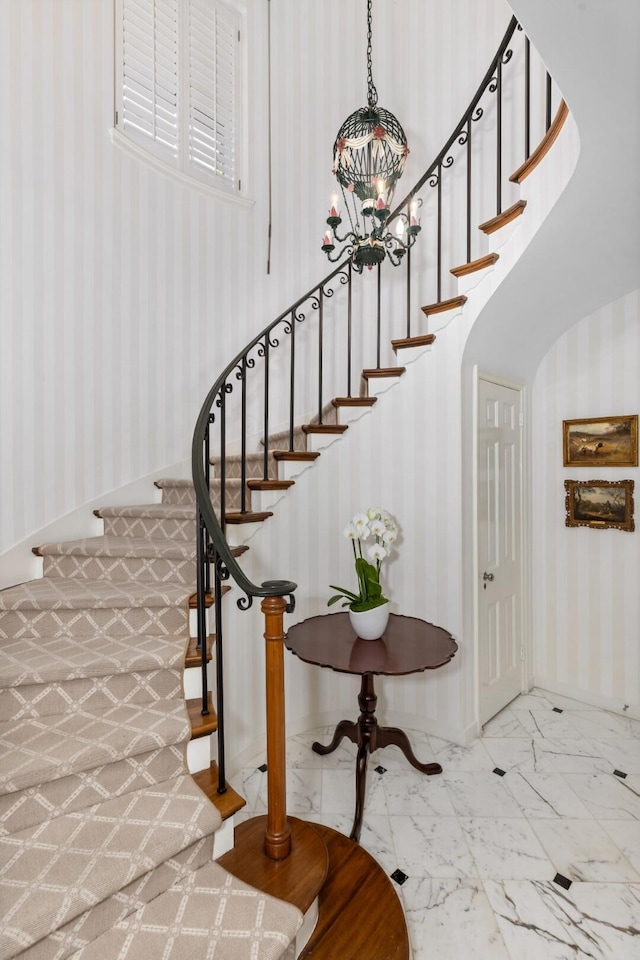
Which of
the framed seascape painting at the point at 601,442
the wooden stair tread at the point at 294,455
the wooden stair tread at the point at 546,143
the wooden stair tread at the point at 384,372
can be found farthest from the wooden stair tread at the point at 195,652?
the framed seascape painting at the point at 601,442

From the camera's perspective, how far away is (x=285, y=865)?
1.47 m

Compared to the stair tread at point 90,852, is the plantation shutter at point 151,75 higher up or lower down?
higher up

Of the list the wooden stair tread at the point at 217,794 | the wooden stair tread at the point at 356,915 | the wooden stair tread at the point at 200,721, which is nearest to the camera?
the wooden stair tread at the point at 356,915

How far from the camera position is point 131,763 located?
1539 mm

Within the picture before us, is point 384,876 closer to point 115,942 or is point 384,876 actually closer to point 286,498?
point 115,942

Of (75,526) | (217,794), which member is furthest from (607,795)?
(75,526)

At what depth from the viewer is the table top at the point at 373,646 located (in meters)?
1.88

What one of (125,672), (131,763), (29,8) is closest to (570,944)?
(131,763)

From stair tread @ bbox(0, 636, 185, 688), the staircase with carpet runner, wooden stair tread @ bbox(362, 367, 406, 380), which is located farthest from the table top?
wooden stair tread @ bbox(362, 367, 406, 380)

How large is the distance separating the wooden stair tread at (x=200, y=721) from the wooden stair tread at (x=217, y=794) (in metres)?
0.13

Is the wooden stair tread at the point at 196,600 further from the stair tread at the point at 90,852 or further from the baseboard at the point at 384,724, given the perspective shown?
the baseboard at the point at 384,724

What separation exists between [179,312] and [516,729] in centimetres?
367

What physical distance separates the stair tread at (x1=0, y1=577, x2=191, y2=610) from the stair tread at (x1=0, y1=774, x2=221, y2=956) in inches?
29.9

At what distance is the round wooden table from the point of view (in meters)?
1.91
